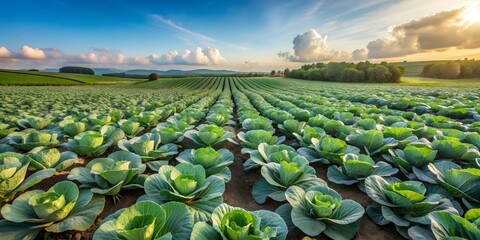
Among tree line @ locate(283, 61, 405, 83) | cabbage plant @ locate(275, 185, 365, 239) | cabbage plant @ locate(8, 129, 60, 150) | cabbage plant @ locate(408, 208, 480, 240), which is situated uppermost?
tree line @ locate(283, 61, 405, 83)

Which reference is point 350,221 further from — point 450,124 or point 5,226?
point 450,124

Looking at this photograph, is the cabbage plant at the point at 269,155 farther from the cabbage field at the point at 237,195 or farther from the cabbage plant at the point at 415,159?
the cabbage plant at the point at 415,159

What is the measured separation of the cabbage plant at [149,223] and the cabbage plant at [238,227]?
0.52 ft

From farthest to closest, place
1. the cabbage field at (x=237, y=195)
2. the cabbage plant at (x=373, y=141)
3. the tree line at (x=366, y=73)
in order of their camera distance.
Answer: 1. the tree line at (x=366, y=73)
2. the cabbage plant at (x=373, y=141)
3. the cabbage field at (x=237, y=195)

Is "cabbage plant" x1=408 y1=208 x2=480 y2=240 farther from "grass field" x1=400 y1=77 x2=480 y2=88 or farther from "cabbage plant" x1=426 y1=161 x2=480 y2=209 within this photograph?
"grass field" x1=400 y1=77 x2=480 y2=88

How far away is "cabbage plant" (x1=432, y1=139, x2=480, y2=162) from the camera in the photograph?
283 cm

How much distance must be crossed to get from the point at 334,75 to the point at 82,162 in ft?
212

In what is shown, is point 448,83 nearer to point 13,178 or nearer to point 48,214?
point 48,214

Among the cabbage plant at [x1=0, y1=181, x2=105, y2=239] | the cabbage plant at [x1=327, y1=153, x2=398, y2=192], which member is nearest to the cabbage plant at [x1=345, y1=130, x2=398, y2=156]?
the cabbage plant at [x1=327, y1=153, x2=398, y2=192]

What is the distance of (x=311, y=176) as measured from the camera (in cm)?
249

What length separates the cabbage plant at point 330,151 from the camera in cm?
301

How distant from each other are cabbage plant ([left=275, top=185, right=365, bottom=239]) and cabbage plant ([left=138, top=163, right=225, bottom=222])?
64cm

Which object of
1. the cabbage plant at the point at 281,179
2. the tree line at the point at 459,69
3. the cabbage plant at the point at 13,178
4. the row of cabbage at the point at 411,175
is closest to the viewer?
the row of cabbage at the point at 411,175

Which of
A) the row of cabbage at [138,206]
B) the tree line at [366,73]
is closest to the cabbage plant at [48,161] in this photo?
the row of cabbage at [138,206]
